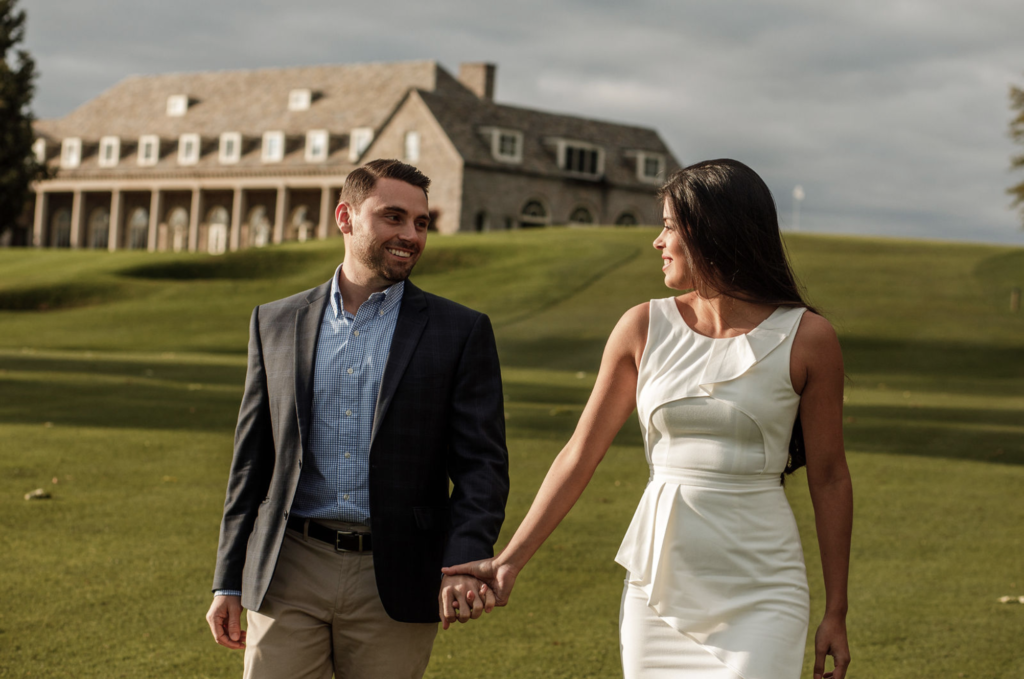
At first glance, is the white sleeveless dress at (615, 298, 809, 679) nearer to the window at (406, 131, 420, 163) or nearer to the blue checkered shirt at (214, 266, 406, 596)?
the blue checkered shirt at (214, 266, 406, 596)

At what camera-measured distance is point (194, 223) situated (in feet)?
201

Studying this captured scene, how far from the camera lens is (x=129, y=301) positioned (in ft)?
111

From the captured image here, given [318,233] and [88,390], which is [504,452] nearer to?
[88,390]

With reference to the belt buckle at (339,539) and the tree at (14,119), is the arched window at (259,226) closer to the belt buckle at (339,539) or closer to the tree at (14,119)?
the tree at (14,119)

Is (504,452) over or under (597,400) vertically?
under

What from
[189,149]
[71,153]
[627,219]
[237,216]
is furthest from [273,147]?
[627,219]

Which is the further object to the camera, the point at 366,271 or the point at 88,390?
the point at 88,390

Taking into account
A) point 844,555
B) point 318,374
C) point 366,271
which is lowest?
point 844,555

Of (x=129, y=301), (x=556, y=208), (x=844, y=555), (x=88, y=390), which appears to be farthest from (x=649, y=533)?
(x=556, y=208)

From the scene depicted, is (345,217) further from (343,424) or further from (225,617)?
(225,617)

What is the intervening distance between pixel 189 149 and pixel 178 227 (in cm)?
485

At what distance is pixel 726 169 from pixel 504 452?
1.13 m

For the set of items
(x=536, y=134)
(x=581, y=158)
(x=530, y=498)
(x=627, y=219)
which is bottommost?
(x=530, y=498)

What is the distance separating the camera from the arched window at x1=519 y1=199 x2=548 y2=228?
55.8 meters
